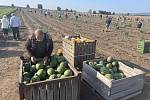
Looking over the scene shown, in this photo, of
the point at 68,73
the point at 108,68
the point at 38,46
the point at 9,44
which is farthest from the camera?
the point at 9,44

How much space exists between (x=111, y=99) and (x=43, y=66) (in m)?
2.33

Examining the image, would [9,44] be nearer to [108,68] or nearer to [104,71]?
[108,68]

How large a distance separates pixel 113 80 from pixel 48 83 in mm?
2006

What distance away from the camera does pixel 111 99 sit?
6602 mm

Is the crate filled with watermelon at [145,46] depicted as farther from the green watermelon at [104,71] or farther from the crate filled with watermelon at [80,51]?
the green watermelon at [104,71]

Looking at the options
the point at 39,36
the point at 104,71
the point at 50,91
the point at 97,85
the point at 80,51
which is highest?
the point at 39,36

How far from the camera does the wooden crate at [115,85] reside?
657 centimetres

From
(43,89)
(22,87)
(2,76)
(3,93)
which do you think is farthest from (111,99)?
(2,76)

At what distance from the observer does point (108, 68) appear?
25.7 feet

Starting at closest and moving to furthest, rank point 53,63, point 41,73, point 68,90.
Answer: point 68,90, point 41,73, point 53,63

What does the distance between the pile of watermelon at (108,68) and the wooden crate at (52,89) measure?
1.42 metres

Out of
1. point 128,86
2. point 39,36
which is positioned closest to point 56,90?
point 39,36

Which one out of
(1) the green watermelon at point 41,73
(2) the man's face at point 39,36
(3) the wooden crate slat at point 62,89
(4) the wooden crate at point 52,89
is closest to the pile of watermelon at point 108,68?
(4) the wooden crate at point 52,89

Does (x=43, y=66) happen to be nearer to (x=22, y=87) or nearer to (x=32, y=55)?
(x=32, y=55)
